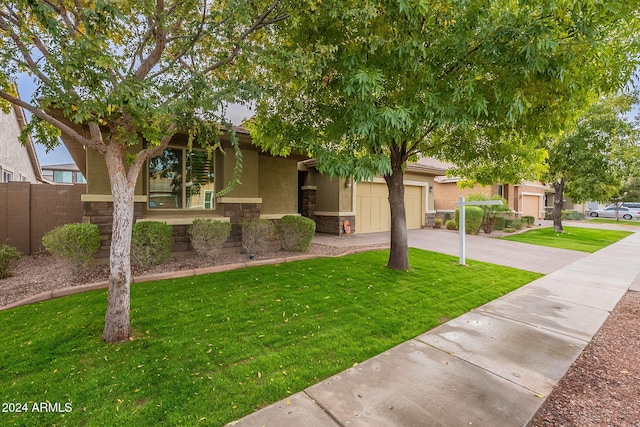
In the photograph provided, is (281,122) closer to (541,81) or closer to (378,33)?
(378,33)

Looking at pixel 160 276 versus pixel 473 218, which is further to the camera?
pixel 473 218

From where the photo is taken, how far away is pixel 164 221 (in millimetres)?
7395

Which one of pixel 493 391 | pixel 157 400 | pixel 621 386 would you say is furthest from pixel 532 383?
pixel 157 400

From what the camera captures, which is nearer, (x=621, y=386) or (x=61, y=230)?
(x=621, y=386)

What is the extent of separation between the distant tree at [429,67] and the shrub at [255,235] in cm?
359

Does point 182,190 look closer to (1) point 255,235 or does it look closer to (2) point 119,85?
(1) point 255,235

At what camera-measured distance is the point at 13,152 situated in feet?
44.1

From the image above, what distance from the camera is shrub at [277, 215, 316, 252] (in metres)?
8.56

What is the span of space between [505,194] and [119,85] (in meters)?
24.7

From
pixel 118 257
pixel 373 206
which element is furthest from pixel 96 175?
pixel 373 206

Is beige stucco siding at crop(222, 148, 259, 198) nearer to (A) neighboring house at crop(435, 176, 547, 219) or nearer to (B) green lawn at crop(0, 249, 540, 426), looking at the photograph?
(B) green lawn at crop(0, 249, 540, 426)

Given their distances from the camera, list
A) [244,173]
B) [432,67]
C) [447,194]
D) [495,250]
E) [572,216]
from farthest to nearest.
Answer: [572,216] < [447,194] < [495,250] < [244,173] < [432,67]

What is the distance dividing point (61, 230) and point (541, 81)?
867 cm

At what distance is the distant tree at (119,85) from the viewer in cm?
304
